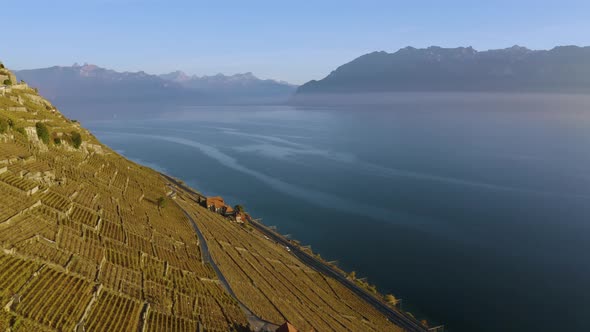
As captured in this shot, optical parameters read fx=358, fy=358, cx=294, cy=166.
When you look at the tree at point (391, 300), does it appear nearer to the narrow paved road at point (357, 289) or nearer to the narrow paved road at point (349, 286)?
the narrow paved road at point (349, 286)

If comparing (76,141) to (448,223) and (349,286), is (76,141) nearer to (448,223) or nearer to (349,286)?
(349,286)

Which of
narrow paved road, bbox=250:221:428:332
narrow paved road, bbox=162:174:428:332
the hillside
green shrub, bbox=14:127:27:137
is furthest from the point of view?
green shrub, bbox=14:127:27:137

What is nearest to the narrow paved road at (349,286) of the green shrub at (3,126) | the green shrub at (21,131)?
the green shrub at (21,131)

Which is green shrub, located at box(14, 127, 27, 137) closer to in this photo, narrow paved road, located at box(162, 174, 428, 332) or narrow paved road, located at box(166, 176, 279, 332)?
narrow paved road, located at box(162, 174, 428, 332)

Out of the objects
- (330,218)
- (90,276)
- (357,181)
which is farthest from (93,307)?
(357,181)

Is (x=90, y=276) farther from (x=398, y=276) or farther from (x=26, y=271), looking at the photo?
(x=398, y=276)

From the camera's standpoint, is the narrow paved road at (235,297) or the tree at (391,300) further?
the tree at (391,300)

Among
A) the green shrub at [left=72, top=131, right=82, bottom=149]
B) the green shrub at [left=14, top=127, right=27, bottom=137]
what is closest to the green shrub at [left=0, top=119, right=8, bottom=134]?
the green shrub at [left=14, top=127, right=27, bottom=137]

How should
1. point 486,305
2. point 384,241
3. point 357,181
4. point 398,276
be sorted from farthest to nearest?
point 357,181, point 384,241, point 398,276, point 486,305

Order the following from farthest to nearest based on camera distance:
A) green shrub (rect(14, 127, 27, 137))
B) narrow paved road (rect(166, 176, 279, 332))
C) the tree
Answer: the tree → green shrub (rect(14, 127, 27, 137)) → narrow paved road (rect(166, 176, 279, 332))
